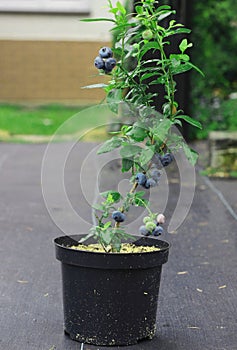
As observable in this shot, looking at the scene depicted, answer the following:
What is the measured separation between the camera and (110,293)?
386 cm

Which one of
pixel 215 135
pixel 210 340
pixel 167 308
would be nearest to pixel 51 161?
pixel 215 135

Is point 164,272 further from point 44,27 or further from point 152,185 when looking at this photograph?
point 44,27

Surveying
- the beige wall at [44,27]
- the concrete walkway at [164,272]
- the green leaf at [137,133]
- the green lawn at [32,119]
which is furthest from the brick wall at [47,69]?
the green leaf at [137,133]

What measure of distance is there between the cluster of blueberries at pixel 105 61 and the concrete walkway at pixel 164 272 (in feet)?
3.52

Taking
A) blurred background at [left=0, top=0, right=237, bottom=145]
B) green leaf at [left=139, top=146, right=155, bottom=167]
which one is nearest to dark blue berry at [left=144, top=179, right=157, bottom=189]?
green leaf at [left=139, top=146, right=155, bottom=167]

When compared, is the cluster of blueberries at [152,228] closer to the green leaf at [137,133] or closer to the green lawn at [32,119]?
the green leaf at [137,133]

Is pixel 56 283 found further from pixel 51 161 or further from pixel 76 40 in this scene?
pixel 76 40

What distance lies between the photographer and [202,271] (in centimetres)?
550

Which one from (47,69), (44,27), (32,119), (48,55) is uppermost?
(44,27)

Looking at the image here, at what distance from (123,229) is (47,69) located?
51.0 feet

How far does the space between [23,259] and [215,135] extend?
5081 mm

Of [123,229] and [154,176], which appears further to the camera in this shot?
[123,229]

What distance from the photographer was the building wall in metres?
19.1

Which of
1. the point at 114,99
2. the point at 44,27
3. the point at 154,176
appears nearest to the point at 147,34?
the point at 114,99
